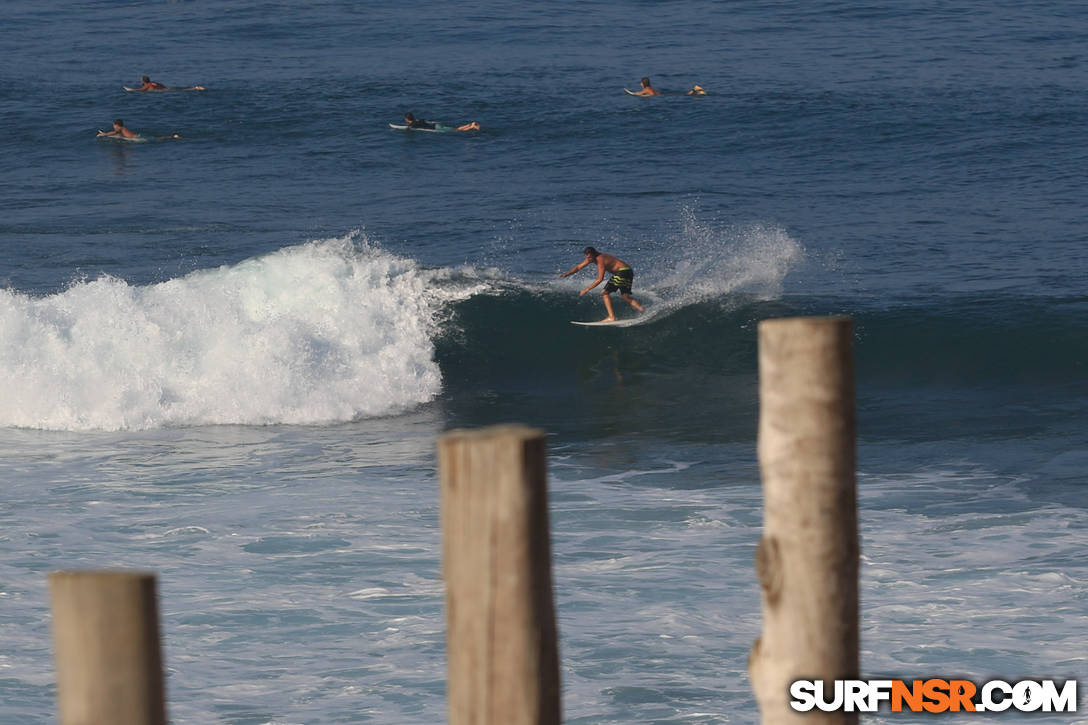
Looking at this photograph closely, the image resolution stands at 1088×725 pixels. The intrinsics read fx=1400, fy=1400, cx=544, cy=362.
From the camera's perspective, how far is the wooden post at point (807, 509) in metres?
3.19

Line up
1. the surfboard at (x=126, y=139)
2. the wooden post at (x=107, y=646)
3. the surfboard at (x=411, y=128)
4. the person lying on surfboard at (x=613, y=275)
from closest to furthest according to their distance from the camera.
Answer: the wooden post at (x=107, y=646), the person lying on surfboard at (x=613, y=275), the surfboard at (x=411, y=128), the surfboard at (x=126, y=139)

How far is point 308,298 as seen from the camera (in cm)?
1792

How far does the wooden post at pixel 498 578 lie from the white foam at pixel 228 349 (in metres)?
11.9

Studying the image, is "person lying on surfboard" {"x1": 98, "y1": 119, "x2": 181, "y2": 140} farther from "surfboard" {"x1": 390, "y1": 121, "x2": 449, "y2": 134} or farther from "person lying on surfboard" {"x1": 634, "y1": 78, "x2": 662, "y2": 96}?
"person lying on surfboard" {"x1": 634, "y1": 78, "x2": 662, "y2": 96}

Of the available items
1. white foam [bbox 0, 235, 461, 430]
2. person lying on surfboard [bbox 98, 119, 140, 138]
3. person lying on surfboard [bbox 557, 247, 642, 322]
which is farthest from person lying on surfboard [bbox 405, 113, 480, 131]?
person lying on surfboard [bbox 557, 247, 642, 322]

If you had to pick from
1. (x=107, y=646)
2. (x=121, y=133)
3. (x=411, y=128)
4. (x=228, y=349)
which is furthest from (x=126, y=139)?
(x=107, y=646)

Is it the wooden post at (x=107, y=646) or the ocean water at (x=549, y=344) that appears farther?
the ocean water at (x=549, y=344)

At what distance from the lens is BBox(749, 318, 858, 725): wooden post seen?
319 centimetres

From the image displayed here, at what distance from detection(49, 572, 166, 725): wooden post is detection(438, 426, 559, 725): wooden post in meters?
0.64

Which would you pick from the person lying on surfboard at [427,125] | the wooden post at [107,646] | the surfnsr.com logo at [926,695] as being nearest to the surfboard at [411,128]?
the person lying on surfboard at [427,125]

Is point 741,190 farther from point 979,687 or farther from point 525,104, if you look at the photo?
point 979,687

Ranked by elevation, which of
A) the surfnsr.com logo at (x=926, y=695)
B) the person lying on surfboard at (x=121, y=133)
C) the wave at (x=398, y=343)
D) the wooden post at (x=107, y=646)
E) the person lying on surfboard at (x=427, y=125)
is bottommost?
the surfnsr.com logo at (x=926, y=695)

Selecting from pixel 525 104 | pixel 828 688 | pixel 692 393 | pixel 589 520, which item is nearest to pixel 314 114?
pixel 525 104

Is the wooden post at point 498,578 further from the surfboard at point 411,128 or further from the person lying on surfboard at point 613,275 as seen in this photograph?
the surfboard at point 411,128
